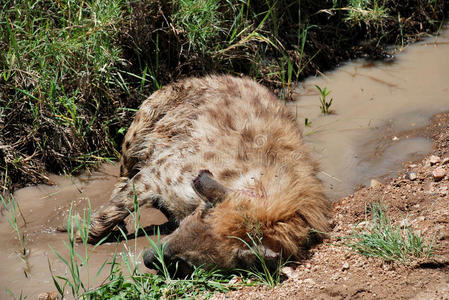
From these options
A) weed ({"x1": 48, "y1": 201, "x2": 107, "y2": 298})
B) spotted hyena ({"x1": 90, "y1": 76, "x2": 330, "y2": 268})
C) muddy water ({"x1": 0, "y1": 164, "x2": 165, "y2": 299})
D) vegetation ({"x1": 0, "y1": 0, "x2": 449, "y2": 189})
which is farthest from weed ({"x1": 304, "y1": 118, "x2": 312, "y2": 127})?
weed ({"x1": 48, "y1": 201, "x2": 107, "y2": 298})

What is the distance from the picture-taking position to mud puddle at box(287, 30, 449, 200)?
4.87 meters

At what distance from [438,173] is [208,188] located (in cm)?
180

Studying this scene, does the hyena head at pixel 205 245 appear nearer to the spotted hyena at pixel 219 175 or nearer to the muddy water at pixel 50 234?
the spotted hyena at pixel 219 175

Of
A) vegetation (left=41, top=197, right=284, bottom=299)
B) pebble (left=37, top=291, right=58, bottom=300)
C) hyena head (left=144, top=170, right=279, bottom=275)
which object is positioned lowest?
pebble (left=37, top=291, right=58, bottom=300)

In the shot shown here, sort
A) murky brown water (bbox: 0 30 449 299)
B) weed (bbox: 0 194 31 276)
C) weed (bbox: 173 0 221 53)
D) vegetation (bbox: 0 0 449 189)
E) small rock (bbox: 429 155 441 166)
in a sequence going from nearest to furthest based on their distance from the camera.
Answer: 1. weed (bbox: 0 194 31 276)
2. murky brown water (bbox: 0 30 449 299)
3. small rock (bbox: 429 155 441 166)
4. vegetation (bbox: 0 0 449 189)
5. weed (bbox: 173 0 221 53)

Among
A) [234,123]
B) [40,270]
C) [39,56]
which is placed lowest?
[40,270]

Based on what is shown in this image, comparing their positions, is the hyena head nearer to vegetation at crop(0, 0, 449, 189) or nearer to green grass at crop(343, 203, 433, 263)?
green grass at crop(343, 203, 433, 263)

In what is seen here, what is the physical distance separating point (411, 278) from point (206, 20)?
322 centimetres

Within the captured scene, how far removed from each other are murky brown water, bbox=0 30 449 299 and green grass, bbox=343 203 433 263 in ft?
3.50

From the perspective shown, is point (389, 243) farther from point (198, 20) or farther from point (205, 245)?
point (198, 20)

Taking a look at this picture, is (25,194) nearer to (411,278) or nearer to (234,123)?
(234,123)

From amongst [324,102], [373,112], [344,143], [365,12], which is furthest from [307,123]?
[365,12]

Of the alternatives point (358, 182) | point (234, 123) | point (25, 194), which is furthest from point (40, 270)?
point (358, 182)

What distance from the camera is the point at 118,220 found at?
430 centimetres
